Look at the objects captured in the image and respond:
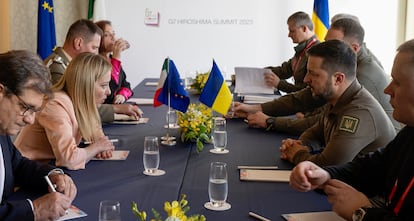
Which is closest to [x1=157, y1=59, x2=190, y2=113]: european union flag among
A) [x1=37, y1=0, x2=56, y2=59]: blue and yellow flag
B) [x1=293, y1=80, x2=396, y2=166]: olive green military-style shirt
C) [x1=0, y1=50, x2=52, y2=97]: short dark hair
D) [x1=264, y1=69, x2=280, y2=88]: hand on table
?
[x1=293, y1=80, x2=396, y2=166]: olive green military-style shirt

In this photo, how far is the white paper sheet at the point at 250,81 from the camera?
4.50 m

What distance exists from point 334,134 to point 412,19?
4420 mm

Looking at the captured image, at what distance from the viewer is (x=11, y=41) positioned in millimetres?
4930

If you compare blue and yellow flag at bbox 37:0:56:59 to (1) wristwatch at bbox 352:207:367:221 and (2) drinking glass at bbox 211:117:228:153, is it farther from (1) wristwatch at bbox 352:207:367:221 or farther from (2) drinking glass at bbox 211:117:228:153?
(1) wristwatch at bbox 352:207:367:221

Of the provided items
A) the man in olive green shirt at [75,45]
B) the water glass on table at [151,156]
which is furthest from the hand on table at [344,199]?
the man in olive green shirt at [75,45]

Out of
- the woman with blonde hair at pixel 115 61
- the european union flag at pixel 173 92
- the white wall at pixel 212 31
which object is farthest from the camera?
the white wall at pixel 212 31

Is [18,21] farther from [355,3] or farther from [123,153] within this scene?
[355,3]

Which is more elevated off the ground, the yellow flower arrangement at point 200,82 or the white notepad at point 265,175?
the yellow flower arrangement at point 200,82

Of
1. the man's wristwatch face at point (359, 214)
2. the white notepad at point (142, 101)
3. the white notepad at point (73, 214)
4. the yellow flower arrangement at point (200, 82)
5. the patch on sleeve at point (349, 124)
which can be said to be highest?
the patch on sleeve at point (349, 124)

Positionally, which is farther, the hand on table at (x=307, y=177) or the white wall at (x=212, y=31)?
the white wall at (x=212, y=31)

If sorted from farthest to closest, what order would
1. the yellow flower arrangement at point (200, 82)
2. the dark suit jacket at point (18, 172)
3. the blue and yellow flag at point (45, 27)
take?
the blue and yellow flag at point (45, 27) < the yellow flower arrangement at point (200, 82) < the dark suit jacket at point (18, 172)

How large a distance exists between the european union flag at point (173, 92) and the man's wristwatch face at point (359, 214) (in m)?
1.41

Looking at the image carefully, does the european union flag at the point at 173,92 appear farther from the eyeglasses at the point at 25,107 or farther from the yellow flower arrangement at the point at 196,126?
the eyeglasses at the point at 25,107

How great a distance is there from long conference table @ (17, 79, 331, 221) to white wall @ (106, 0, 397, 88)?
419cm
